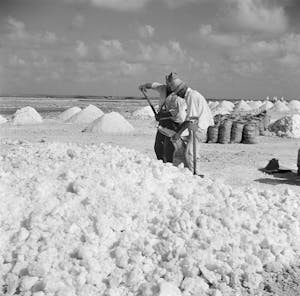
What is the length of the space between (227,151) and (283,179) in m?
2.96

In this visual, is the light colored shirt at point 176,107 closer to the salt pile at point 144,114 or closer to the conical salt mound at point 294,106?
the salt pile at point 144,114

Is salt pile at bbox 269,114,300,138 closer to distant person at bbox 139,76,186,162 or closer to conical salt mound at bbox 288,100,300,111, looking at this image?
distant person at bbox 139,76,186,162

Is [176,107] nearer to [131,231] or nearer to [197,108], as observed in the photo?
[197,108]

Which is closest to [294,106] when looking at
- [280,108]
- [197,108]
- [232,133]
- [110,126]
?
[280,108]

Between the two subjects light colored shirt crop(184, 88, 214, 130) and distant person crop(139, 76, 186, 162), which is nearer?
light colored shirt crop(184, 88, 214, 130)

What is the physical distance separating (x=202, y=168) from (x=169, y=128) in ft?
7.90

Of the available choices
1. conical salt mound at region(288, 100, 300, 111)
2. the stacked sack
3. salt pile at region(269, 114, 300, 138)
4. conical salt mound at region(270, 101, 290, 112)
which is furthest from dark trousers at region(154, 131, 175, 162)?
conical salt mound at region(288, 100, 300, 111)

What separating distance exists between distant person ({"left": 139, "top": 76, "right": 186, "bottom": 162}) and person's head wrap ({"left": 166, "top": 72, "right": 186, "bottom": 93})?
0.08 meters

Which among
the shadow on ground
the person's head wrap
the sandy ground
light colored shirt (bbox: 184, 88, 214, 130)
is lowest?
the shadow on ground

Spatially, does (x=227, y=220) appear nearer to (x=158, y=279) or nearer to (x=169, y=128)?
(x=158, y=279)

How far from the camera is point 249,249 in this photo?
313 cm

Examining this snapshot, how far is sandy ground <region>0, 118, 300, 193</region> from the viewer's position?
6610 mm

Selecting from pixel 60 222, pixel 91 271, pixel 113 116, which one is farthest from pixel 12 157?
pixel 113 116

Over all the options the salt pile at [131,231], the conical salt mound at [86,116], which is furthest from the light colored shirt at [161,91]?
the conical salt mound at [86,116]
